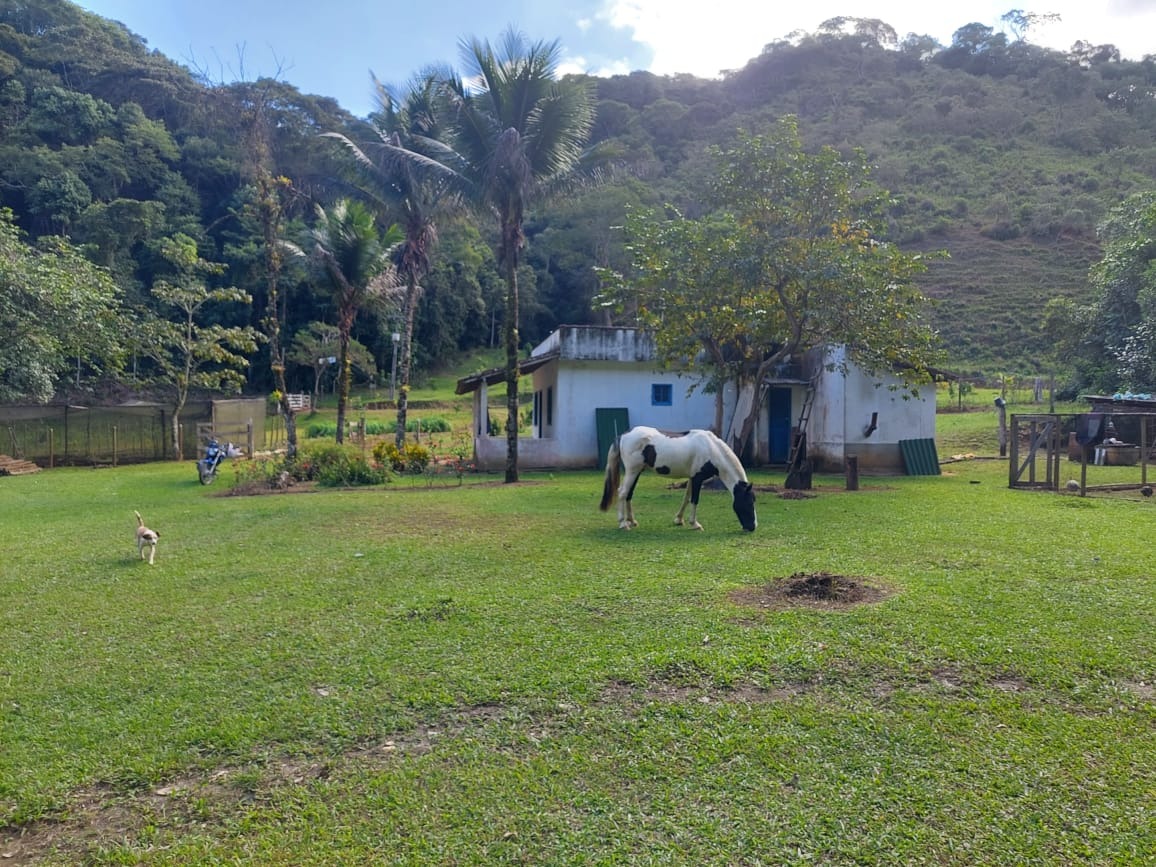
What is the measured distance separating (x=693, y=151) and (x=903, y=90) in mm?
39381

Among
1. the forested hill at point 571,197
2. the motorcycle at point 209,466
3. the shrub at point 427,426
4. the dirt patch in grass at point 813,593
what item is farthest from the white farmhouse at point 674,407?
the shrub at point 427,426

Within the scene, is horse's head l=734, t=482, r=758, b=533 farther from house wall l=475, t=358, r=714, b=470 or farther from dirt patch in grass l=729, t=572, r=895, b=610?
house wall l=475, t=358, r=714, b=470

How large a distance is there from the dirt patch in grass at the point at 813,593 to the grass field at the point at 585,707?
0.06 m

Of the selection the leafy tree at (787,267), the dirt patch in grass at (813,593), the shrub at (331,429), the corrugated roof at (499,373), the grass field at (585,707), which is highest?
the leafy tree at (787,267)

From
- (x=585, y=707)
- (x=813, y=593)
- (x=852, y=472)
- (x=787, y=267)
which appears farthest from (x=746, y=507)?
(x=787, y=267)

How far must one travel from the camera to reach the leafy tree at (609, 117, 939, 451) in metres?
13.9

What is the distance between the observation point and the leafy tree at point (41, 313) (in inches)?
769

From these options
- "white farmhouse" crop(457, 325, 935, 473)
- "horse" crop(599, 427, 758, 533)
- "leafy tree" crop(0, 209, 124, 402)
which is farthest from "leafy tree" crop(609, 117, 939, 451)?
"leafy tree" crop(0, 209, 124, 402)

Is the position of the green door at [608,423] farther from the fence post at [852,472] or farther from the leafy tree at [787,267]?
the fence post at [852,472]

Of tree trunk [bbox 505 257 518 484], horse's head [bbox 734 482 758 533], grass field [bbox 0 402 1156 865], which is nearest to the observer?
grass field [bbox 0 402 1156 865]

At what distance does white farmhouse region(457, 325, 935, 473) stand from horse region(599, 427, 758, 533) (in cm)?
798

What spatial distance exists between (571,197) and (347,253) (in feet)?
27.3

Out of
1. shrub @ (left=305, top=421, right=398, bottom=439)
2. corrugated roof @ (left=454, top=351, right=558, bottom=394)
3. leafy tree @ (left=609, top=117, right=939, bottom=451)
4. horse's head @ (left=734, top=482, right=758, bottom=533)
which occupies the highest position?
leafy tree @ (left=609, top=117, right=939, bottom=451)

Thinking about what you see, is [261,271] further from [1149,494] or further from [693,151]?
[693,151]
